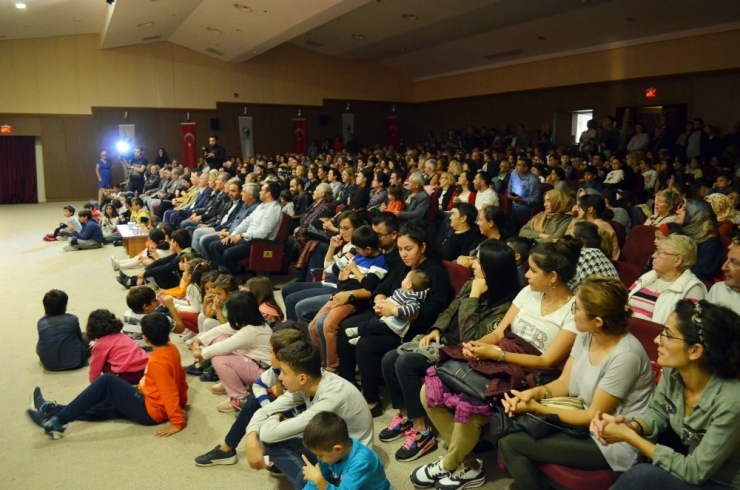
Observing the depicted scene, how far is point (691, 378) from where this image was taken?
1.92m

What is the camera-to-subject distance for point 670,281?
282 centimetres

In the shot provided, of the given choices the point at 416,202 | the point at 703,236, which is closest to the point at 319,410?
the point at 703,236

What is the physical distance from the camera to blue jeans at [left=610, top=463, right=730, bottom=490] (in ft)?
5.94

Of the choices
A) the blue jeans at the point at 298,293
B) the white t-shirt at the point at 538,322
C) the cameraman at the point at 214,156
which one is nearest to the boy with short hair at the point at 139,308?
the blue jeans at the point at 298,293

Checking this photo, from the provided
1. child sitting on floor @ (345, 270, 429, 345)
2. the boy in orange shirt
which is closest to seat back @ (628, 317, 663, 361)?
child sitting on floor @ (345, 270, 429, 345)

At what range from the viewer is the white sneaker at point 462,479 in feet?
8.24

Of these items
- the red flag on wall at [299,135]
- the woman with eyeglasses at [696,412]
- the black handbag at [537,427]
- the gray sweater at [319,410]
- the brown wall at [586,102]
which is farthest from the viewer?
the red flag on wall at [299,135]

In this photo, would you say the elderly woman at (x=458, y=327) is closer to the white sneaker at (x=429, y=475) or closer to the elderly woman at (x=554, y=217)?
the white sneaker at (x=429, y=475)

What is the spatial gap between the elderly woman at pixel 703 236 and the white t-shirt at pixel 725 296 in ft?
2.76

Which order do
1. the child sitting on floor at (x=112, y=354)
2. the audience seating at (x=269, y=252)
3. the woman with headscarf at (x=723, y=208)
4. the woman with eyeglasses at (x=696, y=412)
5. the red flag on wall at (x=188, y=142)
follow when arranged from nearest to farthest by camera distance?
the woman with eyeglasses at (x=696, y=412), the child sitting on floor at (x=112, y=354), the woman with headscarf at (x=723, y=208), the audience seating at (x=269, y=252), the red flag on wall at (x=188, y=142)

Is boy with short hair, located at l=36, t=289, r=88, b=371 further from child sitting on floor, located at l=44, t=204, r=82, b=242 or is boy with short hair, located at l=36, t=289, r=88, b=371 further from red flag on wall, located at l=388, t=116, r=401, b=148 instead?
red flag on wall, located at l=388, t=116, r=401, b=148

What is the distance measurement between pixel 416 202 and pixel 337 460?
4257 mm

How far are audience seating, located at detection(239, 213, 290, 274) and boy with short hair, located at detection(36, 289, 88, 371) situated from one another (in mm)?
1965

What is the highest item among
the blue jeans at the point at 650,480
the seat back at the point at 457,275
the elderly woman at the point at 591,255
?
the elderly woman at the point at 591,255
